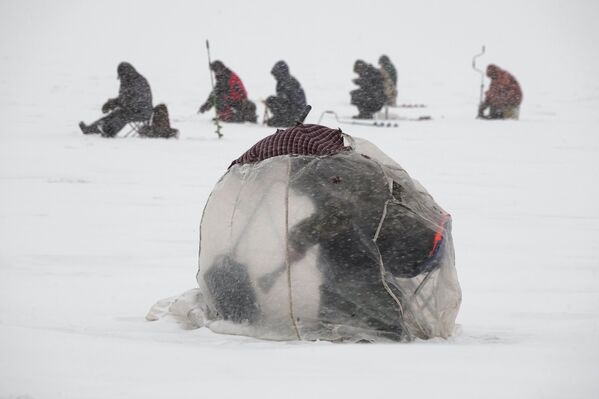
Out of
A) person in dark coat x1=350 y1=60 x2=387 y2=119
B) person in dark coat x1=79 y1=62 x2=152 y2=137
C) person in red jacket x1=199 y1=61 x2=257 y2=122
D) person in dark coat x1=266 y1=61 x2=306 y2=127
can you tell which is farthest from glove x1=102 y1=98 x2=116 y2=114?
person in dark coat x1=350 y1=60 x2=387 y2=119

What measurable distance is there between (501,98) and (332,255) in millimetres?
14593

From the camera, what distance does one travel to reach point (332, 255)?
359 centimetres

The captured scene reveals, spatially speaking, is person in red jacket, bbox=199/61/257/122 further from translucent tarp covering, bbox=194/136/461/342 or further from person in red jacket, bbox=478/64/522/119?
translucent tarp covering, bbox=194/136/461/342

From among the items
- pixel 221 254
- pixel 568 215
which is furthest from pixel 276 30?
pixel 221 254

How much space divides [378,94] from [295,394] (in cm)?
1484

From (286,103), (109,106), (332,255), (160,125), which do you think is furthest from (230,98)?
(332,255)

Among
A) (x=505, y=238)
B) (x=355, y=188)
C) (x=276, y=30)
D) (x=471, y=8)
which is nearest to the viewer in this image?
(x=355, y=188)

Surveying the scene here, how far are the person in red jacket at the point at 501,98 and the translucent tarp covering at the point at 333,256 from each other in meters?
14.1

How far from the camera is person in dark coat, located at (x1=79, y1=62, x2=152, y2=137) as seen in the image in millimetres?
13820

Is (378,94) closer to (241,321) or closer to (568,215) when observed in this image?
(568,215)

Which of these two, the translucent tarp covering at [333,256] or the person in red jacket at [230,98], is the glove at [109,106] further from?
the translucent tarp covering at [333,256]

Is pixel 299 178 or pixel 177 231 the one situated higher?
pixel 299 178

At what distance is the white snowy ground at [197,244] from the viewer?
309 cm

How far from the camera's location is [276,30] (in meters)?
43.6
